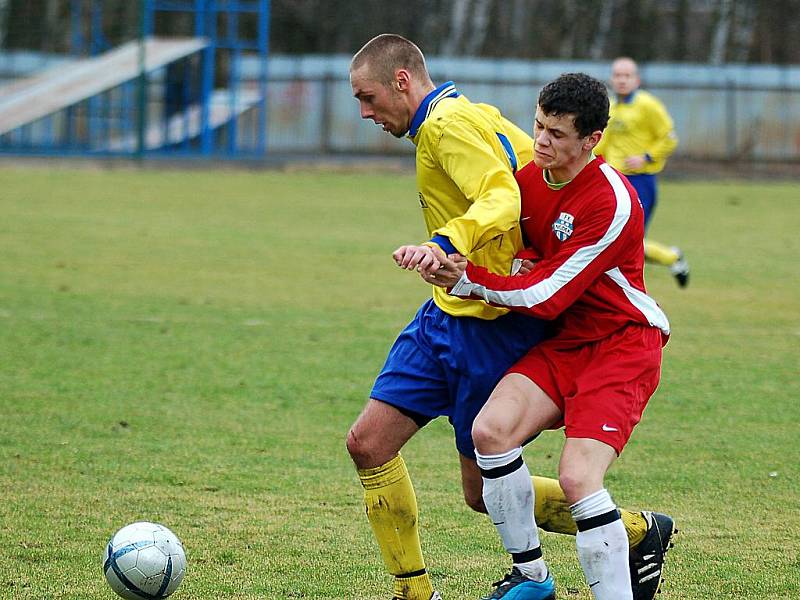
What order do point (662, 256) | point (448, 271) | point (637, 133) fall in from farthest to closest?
point (637, 133) < point (662, 256) < point (448, 271)

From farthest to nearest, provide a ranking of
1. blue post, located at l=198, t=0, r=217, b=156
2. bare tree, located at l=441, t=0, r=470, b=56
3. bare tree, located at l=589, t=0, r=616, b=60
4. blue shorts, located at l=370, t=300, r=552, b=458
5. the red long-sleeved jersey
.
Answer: bare tree, located at l=441, t=0, r=470, b=56, bare tree, located at l=589, t=0, r=616, b=60, blue post, located at l=198, t=0, r=217, b=156, blue shorts, located at l=370, t=300, r=552, b=458, the red long-sleeved jersey

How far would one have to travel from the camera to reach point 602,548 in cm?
383

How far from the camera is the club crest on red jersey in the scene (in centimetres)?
416

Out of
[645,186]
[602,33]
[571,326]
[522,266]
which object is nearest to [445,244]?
[522,266]

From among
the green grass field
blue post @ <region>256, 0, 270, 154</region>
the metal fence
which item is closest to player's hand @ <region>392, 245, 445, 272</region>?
the green grass field

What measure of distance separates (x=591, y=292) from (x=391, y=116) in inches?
36.6

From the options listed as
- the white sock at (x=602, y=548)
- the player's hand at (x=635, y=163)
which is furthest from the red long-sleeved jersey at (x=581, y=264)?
the player's hand at (x=635, y=163)

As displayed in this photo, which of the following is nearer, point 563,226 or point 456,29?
point 563,226

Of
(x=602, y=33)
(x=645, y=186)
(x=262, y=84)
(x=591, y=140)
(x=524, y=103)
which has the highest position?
(x=591, y=140)

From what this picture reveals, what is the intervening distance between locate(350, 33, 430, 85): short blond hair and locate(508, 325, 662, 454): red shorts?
1.06m

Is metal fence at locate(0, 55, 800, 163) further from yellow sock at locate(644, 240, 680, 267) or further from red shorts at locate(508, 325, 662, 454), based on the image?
red shorts at locate(508, 325, 662, 454)

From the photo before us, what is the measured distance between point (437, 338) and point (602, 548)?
36.8 inches

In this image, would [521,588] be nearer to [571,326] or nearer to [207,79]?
[571,326]

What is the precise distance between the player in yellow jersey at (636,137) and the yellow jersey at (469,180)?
8298 millimetres
